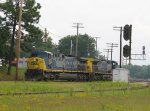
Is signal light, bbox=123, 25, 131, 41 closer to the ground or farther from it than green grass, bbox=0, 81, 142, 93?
farther from it

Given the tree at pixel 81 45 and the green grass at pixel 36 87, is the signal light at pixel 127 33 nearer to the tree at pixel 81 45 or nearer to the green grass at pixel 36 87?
the green grass at pixel 36 87

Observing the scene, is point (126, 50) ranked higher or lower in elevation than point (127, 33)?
lower

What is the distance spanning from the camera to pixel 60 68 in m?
58.4

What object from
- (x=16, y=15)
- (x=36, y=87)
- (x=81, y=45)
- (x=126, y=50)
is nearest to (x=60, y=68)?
(x=16, y=15)

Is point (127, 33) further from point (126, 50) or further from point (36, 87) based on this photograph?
point (36, 87)

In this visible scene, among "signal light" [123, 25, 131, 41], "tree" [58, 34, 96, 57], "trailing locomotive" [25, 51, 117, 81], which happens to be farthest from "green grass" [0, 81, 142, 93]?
"tree" [58, 34, 96, 57]

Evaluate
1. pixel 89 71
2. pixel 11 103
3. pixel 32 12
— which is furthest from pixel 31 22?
pixel 11 103

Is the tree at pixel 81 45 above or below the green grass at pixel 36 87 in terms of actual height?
above

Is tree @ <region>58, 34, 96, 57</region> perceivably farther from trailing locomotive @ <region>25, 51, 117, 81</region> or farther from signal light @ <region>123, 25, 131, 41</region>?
signal light @ <region>123, 25, 131, 41</region>

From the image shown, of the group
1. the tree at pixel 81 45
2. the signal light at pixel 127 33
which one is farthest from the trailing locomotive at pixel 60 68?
the tree at pixel 81 45

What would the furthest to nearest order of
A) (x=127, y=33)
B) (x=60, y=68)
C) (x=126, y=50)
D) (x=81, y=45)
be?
(x=81, y=45)
(x=60, y=68)
(x=127, y=33)
(x=126, y=50)

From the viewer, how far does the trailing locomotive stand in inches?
2192

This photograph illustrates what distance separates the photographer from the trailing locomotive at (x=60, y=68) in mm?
55669

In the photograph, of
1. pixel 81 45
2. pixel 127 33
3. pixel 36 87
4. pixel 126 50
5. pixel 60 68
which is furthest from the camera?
pixel 81 45
